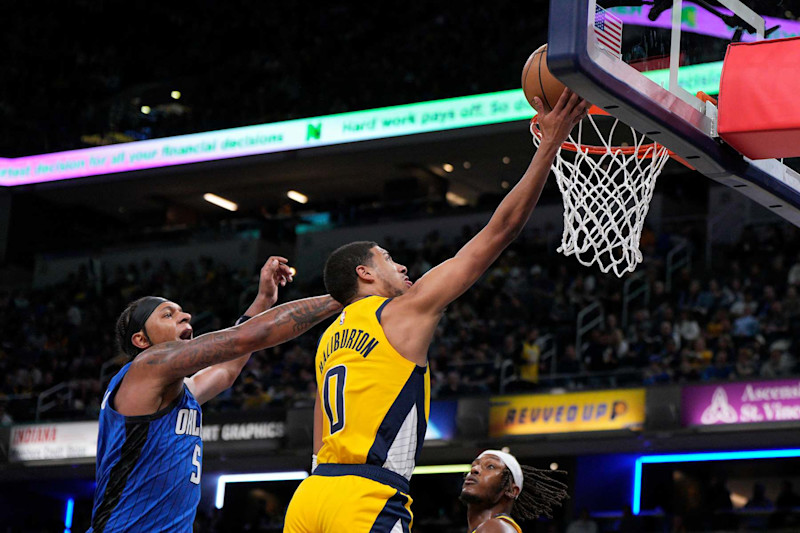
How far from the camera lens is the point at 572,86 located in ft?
11.5

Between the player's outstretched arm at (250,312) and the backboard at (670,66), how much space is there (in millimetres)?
1462

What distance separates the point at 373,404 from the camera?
341 cm

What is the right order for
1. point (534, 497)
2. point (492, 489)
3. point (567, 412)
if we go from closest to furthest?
1. point (492, 489)
2. point (534, 497)
3. point (567, 412)

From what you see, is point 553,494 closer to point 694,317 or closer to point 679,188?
point 694,317

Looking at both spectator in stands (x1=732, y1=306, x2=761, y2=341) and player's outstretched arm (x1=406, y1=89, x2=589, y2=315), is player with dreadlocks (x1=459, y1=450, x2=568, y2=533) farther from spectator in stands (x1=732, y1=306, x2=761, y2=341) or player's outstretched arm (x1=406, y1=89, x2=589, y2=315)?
spectator in stands (x1=732, y1=306, x2=761, y2=341)

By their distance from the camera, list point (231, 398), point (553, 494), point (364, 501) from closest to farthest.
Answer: point (364, 501), point (553, 494), point (231, 398)

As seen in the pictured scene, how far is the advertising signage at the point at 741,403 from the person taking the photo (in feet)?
38.9

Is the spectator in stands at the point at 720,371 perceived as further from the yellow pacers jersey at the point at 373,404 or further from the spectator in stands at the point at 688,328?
the yellow pacers jersey at the point at 373,404

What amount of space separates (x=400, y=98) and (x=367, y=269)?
607 inches

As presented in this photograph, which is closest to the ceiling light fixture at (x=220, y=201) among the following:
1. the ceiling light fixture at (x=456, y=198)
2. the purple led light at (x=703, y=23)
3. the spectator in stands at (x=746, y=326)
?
the ceiling light fixture at (x=456, y=198)

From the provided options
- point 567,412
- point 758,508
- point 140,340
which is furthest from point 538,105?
point 758,508

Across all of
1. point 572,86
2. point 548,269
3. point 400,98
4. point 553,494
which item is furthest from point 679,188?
point 572,86

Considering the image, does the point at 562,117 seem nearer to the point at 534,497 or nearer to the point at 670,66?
the point at 670,66

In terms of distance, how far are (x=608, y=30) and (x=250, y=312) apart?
1856mm
